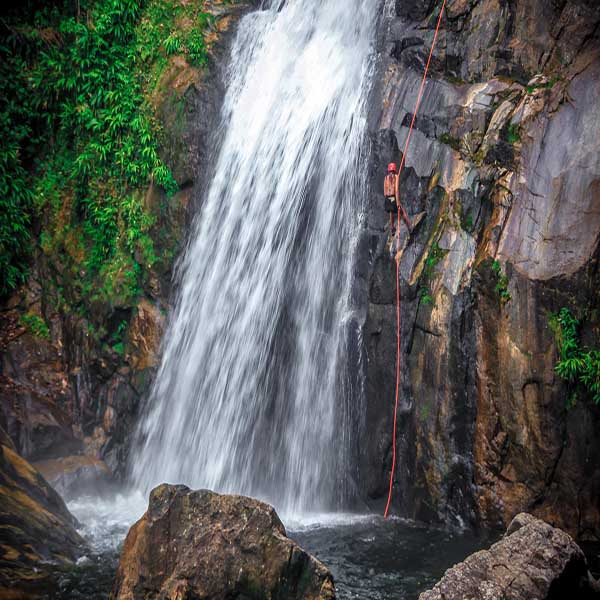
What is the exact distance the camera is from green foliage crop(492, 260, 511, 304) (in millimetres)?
6953

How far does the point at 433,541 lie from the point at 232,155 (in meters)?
7.10

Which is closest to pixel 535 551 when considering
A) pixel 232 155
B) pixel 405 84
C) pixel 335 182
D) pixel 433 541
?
pixel 433 541

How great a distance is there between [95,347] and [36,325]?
110cm

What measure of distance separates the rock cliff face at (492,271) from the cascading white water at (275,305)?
0.59m

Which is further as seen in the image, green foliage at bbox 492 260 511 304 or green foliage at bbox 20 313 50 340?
green foliage at bbox 20 313 50 340

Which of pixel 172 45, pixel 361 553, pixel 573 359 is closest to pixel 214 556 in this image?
pixel 361 553

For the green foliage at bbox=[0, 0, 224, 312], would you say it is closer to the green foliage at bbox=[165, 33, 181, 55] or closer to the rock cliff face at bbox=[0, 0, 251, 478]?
the green foliage at bbox=[165, 33, 181, 55]

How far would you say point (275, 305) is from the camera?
29.6ft

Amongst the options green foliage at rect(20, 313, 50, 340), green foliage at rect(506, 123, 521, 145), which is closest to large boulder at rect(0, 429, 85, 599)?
green foliage at rect(20, 313, 50, 340)

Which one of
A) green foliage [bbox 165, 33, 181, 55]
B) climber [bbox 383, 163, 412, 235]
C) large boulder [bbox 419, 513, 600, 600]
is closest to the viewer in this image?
large boulder [bbox 419, 513, 600, 600]

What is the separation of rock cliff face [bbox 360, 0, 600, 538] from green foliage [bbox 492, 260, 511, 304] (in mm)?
27

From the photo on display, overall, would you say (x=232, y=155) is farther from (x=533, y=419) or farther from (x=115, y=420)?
(x=533, y=419)

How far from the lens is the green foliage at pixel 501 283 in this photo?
6.95 metres

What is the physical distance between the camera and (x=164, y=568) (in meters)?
4.95
